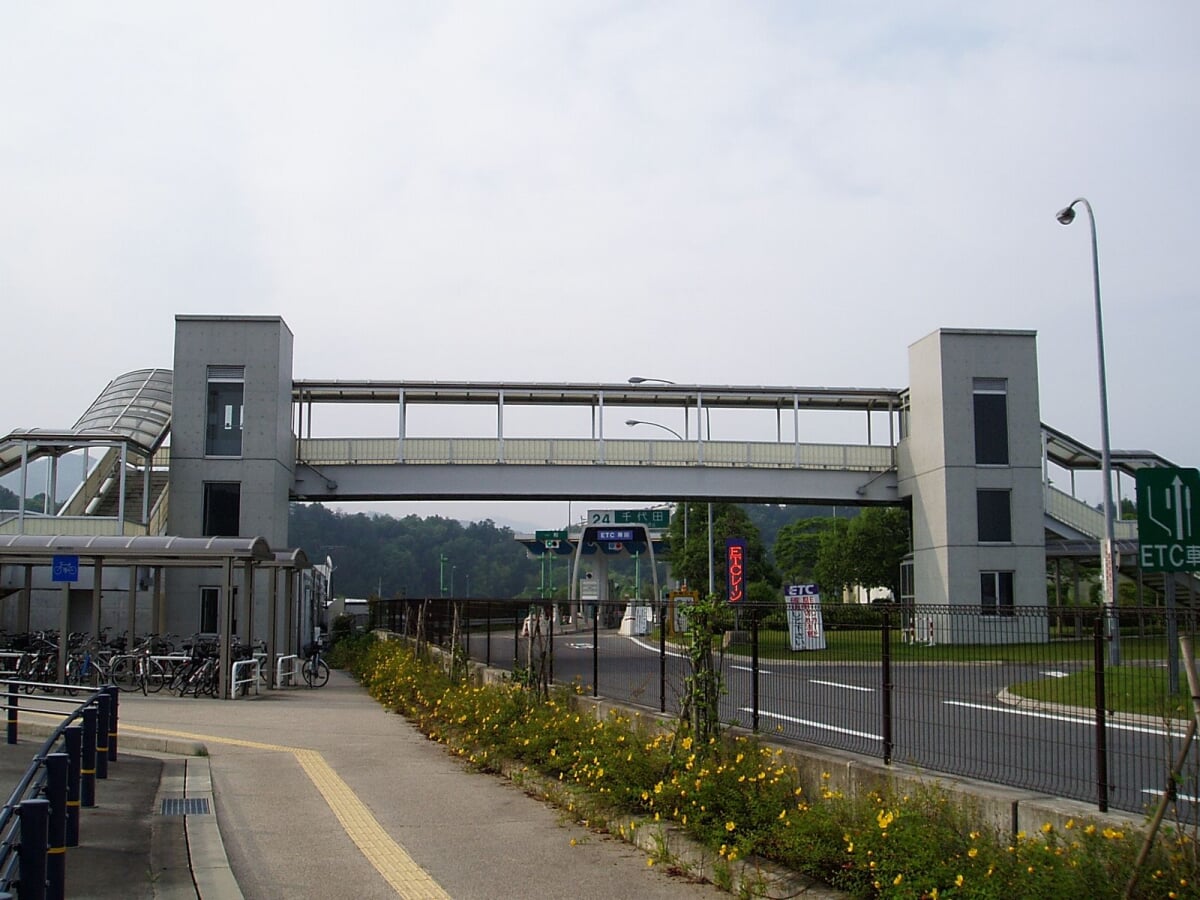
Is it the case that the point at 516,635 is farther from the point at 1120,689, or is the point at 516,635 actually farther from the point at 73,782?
the point at 1120,689

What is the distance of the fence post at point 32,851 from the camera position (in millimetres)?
5918

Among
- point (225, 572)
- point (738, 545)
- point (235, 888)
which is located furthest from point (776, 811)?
point (738, 545)

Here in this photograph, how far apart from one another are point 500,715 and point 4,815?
744 cm

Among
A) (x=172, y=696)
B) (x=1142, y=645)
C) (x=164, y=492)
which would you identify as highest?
(x=164, y=492)

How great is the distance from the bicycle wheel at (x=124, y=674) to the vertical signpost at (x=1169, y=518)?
1814 cm

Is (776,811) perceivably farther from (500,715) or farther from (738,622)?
(500,715)

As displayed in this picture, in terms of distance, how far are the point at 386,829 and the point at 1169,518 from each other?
421 inches

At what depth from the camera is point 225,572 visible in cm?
2284

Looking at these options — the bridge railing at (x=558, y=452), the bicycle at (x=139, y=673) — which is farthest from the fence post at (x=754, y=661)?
the bridge railing at (x=558, y=452)

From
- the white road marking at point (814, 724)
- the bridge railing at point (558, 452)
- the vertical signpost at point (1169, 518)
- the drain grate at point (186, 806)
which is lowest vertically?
the drain grate at point (186, 806)

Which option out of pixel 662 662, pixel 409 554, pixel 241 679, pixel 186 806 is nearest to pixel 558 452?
pixel 241 679

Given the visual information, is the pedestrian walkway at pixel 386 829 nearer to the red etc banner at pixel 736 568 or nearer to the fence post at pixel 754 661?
the fence post at pixel 754 661

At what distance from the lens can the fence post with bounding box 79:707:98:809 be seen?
10578 mm

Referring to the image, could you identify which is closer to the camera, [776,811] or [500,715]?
[776,811]
